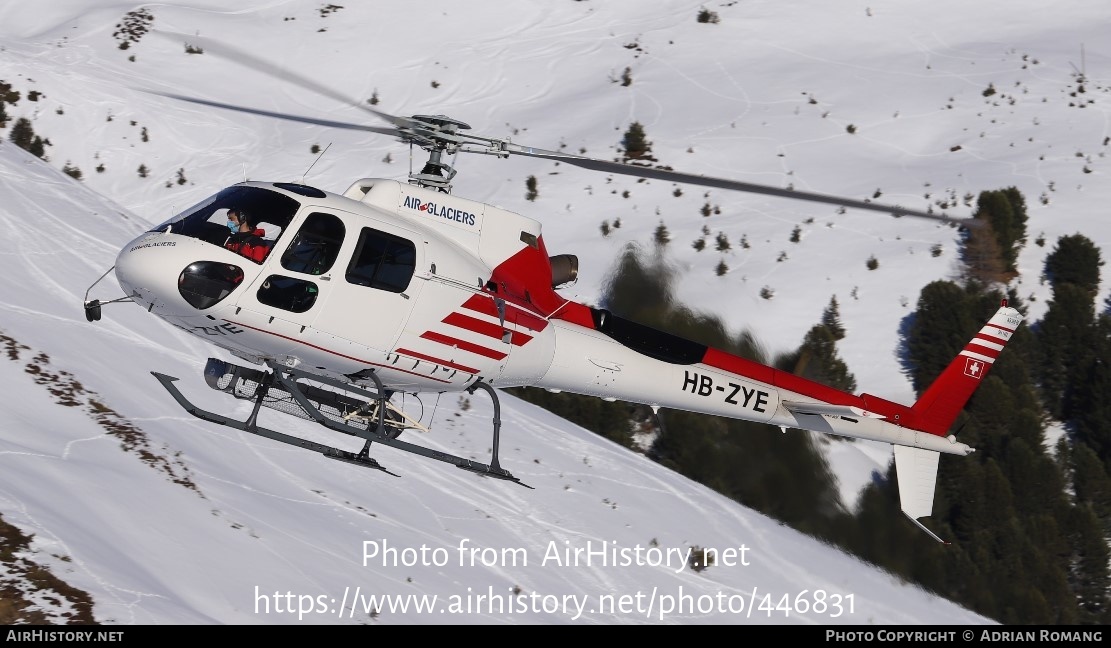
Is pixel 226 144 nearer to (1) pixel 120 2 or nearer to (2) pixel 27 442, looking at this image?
(1) pixel 120 2

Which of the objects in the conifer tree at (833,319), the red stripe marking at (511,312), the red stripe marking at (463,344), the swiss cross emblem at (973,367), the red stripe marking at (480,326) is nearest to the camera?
the red stripe marking at (463,344)

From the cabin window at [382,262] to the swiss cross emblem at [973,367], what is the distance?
9.11 m

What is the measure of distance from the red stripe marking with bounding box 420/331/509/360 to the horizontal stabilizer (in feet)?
14.9

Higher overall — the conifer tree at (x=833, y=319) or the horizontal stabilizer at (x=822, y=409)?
the conifer tree at (x=833, y=319)

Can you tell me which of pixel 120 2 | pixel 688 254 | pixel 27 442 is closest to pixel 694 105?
pixel 688 254

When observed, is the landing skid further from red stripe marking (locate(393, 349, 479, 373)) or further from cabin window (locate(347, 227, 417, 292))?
cabin window (locate(347, 227, 417, 292))

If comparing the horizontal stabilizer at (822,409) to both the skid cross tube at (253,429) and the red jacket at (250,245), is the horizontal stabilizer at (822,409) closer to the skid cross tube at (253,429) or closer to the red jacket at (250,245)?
the skid cross tube at (253,429)

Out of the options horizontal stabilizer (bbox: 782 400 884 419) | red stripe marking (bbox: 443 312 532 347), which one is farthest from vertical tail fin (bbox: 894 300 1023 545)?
red stripe marking (bbox: 443 312 532 347)

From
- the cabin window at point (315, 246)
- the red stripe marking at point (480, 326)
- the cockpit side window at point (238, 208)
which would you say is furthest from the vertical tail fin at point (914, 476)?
the cockpit side window at point (238, 208)

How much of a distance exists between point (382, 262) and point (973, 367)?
380 inches

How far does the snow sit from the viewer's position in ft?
60.4

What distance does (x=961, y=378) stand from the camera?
17766 millimetres

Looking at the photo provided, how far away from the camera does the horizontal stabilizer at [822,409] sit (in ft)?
53.7

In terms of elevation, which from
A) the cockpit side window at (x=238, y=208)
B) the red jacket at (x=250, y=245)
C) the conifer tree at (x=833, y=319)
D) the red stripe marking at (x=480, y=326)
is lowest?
the red stripe marking at (x=480, y=326)
